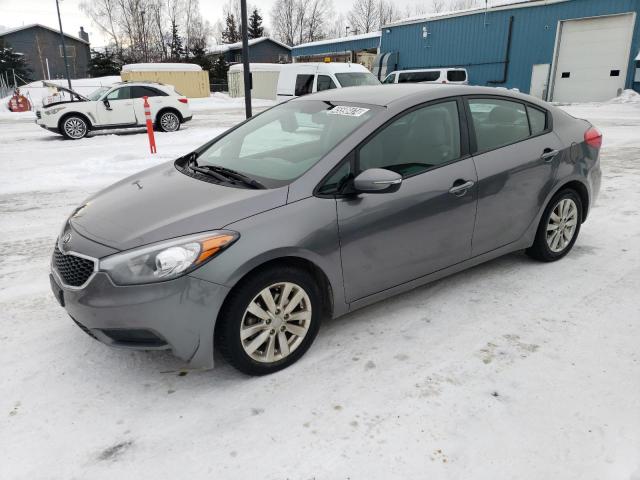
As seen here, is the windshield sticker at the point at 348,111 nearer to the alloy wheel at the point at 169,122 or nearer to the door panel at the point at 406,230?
the door panel at the point at 406,230

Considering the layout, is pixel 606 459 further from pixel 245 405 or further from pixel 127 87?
pixel 127 87

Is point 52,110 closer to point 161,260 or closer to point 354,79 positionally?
point 354,79

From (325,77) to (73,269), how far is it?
486 inches

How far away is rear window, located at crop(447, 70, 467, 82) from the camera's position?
71.6ft

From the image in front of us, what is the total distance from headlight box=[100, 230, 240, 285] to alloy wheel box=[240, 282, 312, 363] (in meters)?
0.37

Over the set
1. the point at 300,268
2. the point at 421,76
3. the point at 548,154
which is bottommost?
the point at 300,268

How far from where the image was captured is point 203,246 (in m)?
2.54

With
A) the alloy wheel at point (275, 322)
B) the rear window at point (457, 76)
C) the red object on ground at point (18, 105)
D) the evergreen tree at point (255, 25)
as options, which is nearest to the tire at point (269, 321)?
the alloy wheel at point (275, 322)

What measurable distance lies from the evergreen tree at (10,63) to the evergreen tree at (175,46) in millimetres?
14977

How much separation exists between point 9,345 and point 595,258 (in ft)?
15.1

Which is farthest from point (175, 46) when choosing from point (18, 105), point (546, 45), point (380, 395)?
point (380, 395)

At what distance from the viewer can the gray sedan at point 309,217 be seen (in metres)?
2.53

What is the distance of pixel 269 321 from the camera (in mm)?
2756

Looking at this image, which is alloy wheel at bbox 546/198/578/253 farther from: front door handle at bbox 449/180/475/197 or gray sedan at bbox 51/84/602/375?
front door handle at bbox 449/180/475/197
